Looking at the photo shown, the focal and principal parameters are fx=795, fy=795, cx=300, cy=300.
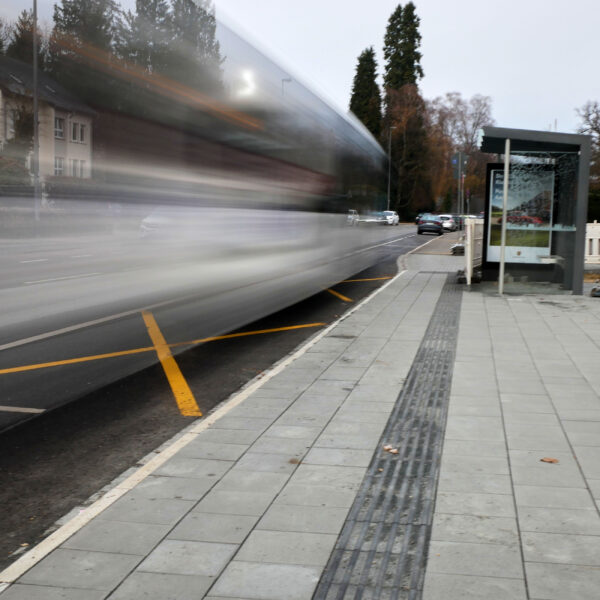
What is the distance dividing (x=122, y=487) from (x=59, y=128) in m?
2.71

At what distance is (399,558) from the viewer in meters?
3.49

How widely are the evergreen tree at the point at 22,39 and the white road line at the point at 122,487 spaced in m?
2.79

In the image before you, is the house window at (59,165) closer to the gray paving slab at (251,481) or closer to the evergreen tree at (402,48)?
the gray paving slab at (251,481)

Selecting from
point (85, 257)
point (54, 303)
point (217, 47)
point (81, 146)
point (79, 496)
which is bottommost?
point (79, 496)

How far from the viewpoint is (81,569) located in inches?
133

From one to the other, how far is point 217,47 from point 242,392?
13.2ft

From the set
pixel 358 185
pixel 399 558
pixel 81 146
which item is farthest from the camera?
pixel 358 185

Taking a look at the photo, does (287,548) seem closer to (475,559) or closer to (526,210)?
(475,559)

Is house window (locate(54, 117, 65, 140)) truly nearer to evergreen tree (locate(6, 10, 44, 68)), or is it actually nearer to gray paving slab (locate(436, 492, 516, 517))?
evergreen tree (locate(6, 10, 44, 68))

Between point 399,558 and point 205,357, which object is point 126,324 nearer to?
point 205,357

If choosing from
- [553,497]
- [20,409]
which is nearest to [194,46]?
[20,409]

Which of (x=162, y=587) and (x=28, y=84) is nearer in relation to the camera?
(x=162, y=587)

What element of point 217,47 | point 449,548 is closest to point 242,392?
point 449,548

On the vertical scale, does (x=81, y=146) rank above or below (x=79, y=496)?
above
